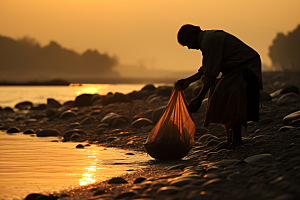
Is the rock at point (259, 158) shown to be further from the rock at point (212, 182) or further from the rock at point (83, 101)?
the rock at point (83, 101)

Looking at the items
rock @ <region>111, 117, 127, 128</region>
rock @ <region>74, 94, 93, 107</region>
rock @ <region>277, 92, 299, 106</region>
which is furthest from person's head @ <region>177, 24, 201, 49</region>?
rock @ <region>74, 94, 93, 107</region>

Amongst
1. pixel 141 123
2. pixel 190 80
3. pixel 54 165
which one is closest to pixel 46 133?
pixel 141 123

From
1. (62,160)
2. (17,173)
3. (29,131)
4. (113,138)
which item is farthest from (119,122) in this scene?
(17,173)

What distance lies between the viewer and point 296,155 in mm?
3908

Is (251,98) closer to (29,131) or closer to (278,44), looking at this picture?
(29,131)

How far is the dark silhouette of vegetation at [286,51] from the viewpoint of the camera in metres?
59.1

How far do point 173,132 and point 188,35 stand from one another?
1309mm

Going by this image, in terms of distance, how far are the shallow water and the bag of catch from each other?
36 cm

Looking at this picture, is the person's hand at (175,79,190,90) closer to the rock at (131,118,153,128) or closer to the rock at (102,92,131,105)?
the rock at (131,118,153,128)

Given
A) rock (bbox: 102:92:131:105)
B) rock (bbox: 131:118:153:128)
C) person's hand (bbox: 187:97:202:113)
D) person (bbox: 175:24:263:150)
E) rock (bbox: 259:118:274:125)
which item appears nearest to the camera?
person (bbox: 175:24:263:150)

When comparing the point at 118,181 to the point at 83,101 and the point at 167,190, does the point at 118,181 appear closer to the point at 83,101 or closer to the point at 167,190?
the point at 167,190

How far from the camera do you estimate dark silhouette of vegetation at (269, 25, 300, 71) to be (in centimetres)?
5910

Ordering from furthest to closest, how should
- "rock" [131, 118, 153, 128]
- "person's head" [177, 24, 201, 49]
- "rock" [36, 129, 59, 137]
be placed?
"rock" [36, 129, 59, 137], "rock" [131, 118, 153, 128], "person's head" [177, 24, 201, 49]

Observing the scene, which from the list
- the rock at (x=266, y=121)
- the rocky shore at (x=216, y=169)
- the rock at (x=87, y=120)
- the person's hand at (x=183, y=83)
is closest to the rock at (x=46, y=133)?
the rocky shore at (x=216, y=169)
